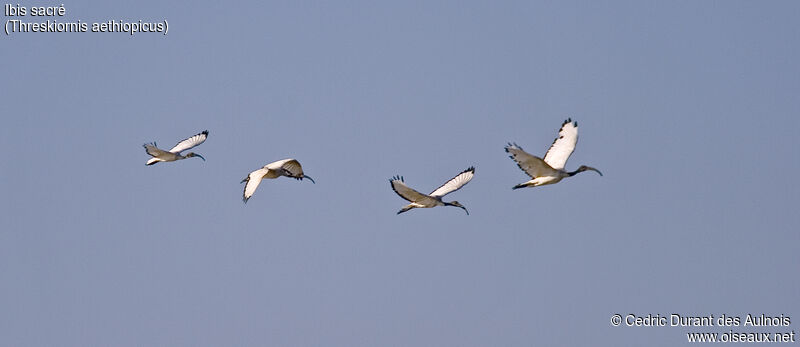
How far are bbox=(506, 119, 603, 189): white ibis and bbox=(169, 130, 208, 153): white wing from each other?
1566cm

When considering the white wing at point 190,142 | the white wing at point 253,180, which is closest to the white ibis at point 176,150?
the white wing at point 190,142

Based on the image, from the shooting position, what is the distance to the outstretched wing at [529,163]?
4600 cm

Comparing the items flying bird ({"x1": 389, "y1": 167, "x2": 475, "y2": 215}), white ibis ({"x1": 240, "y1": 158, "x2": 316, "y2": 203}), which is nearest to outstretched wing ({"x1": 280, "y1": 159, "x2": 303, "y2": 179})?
white ibis ({"x1": 240, "y1": 158, "x2": 316, "y2": 203})

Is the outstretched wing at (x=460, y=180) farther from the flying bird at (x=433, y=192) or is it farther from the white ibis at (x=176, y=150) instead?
the white ibis at (x=176, y=150)

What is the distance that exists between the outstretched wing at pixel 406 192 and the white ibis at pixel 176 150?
11925 mm

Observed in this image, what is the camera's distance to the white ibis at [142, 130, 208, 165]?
56.8m

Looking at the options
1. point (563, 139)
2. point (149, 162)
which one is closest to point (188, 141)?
point (149, 162)

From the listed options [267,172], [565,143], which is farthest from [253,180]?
[565,143]

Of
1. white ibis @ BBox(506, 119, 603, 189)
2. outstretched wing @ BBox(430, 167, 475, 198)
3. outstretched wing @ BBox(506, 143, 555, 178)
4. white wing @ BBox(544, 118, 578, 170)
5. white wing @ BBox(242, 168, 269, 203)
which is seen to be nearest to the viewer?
outstretched wing @ BBox(506, 143, 555, 178)

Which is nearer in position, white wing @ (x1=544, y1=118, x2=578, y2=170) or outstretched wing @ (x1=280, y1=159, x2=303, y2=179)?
white wing @ (x1=544, y1=118, x2=578, y2=170)

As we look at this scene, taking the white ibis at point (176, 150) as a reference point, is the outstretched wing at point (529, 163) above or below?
below

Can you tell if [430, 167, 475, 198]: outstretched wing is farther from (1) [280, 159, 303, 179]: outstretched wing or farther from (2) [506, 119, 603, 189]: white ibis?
(1) [280, 159, 303, 179]: outstretched wing

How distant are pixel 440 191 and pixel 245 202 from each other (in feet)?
20.3

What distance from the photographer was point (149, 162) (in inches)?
2249
